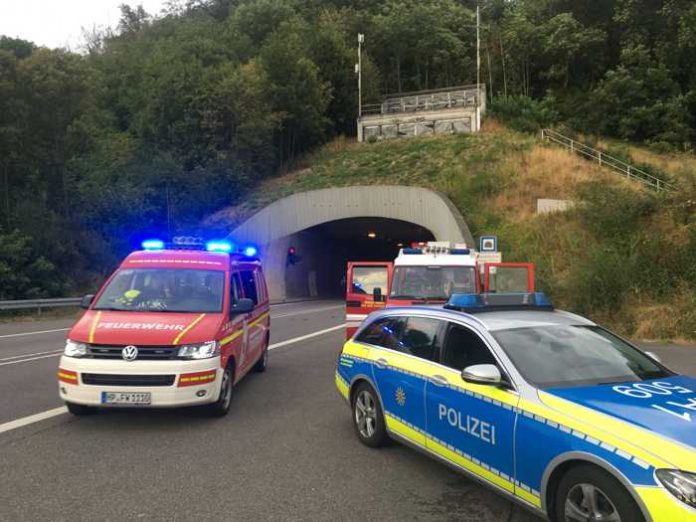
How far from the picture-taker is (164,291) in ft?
25.6

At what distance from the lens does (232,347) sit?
749 centimetres

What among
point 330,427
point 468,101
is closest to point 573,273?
point 330,427

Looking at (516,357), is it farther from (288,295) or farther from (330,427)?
(288,295)

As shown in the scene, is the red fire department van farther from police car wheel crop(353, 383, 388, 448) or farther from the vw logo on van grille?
police car wheel crop(353, 383, 388, 448)

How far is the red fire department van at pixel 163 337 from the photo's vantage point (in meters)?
6.38

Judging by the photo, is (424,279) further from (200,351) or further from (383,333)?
(200,351)

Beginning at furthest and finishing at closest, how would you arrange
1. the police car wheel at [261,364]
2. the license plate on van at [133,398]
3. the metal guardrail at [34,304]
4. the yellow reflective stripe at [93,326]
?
the metal guardrail at [34,304] < the police car wheel at [261,364] < the yellow reflective stripe at [93,326] < the license plate on van at [133,398]

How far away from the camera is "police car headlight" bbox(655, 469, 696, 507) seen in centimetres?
303

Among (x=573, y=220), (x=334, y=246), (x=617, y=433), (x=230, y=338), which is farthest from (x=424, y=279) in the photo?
(x=334, y=246)

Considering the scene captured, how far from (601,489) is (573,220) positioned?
20.5 metres

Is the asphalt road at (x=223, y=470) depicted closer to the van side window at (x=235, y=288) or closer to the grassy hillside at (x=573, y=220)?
the van side window at (x=235, y=288)

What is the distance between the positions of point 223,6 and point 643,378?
292 feet

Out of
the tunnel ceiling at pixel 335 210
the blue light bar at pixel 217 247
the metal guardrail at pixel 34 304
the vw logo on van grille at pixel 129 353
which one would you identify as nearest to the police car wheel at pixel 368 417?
the vw logo on van grille at pixel 129 353

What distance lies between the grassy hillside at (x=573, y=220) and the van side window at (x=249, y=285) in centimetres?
985
